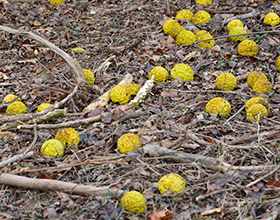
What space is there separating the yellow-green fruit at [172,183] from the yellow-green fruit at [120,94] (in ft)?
6.05

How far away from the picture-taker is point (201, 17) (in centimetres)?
602

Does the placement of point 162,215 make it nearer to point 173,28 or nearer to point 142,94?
point 142,94

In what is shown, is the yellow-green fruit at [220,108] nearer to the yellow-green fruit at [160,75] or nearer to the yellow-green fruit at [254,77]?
the yellow-green fruit at [254,77]

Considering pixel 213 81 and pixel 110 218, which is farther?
pixel 213 81

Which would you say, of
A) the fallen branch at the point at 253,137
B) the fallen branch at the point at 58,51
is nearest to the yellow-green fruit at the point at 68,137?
the fallen branch at the point at 58,51

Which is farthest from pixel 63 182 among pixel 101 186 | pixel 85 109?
pixel 85 109

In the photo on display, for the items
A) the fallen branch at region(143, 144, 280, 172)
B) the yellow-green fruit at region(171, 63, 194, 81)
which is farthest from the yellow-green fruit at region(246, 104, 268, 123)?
the yellow-green fruit at region(171, 63, 194, 81)

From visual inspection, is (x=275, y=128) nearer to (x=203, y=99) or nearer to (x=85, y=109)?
(x=203, y=99)

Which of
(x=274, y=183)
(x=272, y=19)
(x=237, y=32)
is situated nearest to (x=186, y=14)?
(x=237, y=32)

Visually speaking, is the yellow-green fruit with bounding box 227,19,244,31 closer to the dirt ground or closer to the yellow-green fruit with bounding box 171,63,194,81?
the dirt ground

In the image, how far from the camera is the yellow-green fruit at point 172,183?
2680 millimetres

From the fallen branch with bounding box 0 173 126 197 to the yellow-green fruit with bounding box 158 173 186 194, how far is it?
400 millimetres

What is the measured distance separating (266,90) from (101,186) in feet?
9.18

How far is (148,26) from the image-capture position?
6.45 metres
